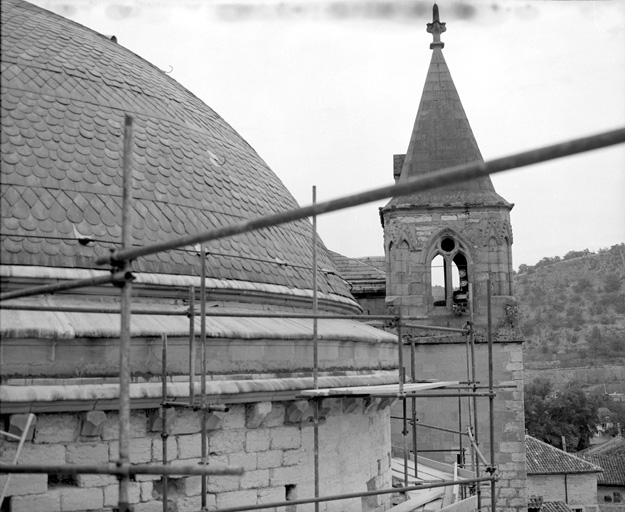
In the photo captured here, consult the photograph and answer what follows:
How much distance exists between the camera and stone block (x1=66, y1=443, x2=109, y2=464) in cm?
864

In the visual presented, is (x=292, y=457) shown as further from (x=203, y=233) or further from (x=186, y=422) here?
(x=203, y=233)

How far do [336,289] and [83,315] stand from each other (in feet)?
14.7

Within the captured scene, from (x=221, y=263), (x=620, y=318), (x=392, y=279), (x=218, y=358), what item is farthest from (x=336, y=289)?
(x=620, y=318)

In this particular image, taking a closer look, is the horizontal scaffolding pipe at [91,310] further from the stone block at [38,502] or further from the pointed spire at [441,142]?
the pointed spire at [441,142]

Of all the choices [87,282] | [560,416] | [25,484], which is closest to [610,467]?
[560,416]

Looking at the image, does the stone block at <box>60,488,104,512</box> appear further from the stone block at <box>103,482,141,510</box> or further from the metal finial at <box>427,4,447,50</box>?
the metal finial at <box>427,4,447,50</box>

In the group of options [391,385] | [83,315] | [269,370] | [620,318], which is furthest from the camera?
[620,318]

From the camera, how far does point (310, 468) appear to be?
10414 mm

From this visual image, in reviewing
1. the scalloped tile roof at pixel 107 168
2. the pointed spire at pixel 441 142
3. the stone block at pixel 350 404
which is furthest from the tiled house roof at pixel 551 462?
the stone block at pixel 350 404

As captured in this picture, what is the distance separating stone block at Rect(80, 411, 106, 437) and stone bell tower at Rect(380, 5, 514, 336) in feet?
41.0

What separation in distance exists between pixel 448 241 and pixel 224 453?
483 inches

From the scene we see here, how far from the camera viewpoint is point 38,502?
852 cm

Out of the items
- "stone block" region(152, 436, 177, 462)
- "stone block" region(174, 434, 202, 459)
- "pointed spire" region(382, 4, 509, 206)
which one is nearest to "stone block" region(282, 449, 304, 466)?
"stone block" region(174, 434, 202, 459)

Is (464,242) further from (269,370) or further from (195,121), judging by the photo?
(269,370)
